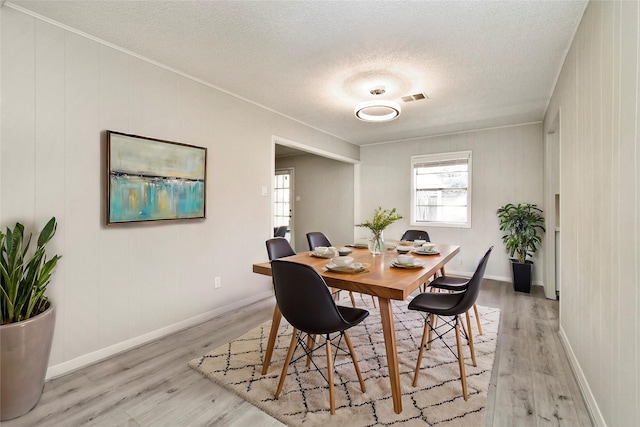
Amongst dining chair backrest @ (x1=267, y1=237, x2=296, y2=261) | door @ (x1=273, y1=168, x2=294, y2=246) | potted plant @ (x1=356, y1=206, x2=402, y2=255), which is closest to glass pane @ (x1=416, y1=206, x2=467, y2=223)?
potted plant @ (x1=356, y1=206, x2=402, y2=255)

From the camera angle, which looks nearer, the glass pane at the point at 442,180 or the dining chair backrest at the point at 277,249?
the dining chair backrest at the point at 277,249

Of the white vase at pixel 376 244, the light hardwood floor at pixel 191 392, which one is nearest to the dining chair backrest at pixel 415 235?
the white vase at pixel 376 244

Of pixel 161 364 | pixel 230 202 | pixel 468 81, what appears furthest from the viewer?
pixel 230 202

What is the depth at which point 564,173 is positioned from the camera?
2.46 metres

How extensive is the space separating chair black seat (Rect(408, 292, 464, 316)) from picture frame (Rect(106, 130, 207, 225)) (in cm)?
217

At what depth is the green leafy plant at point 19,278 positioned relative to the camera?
1.64 m

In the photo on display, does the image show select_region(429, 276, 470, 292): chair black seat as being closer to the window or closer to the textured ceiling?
the textured ceiling

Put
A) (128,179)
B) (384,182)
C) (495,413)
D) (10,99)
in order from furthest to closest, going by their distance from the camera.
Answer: (384,182)
(128,179)
(10,99)
(495,413)

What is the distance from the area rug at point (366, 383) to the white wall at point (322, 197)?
3.68 m

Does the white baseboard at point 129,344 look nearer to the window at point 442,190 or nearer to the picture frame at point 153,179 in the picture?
the picture frame at point 153,179

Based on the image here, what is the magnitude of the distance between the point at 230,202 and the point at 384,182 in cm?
337

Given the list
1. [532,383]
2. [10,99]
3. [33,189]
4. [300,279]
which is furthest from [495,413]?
[10,99]

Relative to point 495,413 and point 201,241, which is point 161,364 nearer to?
point 201,241

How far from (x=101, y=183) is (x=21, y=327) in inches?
42.9
